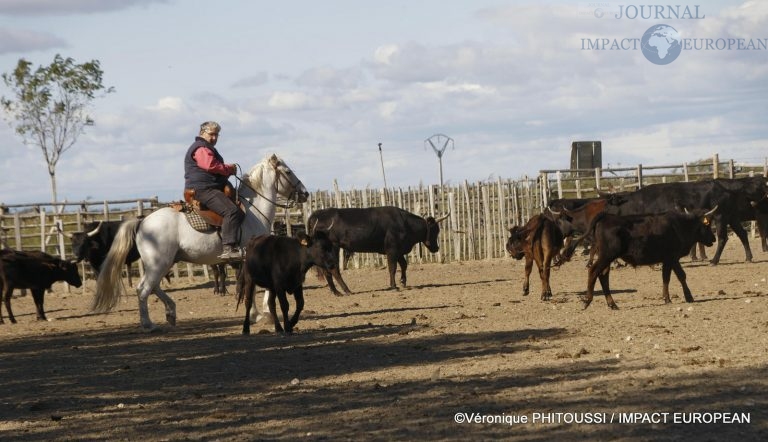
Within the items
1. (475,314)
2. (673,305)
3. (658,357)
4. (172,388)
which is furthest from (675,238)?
(172,388)

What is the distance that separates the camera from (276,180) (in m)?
16.5

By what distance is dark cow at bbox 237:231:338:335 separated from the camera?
45.3 ft

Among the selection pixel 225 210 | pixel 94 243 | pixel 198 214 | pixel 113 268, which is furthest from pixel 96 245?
pixel 225 210

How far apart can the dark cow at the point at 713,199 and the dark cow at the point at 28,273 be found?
982 cm

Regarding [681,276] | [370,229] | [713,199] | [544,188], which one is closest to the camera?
[681,276]

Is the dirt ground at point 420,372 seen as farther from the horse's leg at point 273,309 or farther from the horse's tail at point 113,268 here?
the horse's tail at point 113,268

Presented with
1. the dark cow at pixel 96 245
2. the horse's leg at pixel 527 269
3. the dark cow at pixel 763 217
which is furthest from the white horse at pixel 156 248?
the dark cow at pixel 763 217

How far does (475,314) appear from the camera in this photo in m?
15.4

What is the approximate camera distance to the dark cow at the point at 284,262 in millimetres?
13805

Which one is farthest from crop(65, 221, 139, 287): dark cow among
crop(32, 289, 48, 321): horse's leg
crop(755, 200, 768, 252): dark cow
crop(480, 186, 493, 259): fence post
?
crop(755, 200, 768, 252): dark cow

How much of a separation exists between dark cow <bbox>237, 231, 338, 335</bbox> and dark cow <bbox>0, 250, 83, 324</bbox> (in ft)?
19.5

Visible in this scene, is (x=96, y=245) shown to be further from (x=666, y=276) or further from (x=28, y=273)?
(x=666, y=276)

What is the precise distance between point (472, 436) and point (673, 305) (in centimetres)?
782

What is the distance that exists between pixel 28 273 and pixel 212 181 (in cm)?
465
